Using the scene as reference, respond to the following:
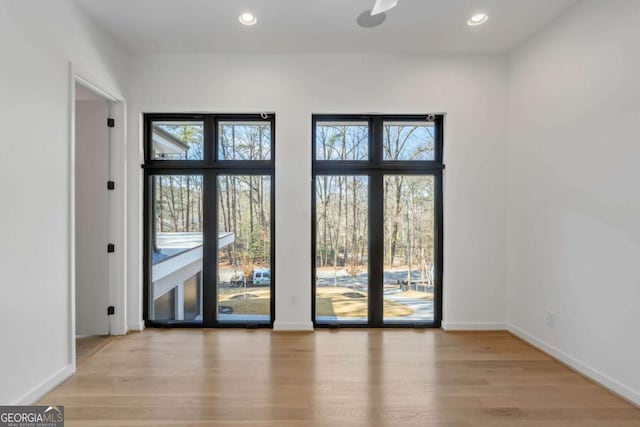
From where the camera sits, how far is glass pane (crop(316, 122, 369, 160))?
3639mm

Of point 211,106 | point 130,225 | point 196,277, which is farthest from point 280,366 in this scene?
point 211,106

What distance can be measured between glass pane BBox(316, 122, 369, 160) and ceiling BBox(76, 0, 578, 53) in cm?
83

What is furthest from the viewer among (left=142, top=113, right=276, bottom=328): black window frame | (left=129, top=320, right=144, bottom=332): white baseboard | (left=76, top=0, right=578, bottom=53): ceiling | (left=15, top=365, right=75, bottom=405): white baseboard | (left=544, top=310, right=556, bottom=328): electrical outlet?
(left=142, top=113, right=276, bottom=328): black window frame

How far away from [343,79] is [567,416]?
11.7 ft

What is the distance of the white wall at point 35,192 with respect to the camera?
200cm

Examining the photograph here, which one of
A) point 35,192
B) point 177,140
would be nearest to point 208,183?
point 177,140

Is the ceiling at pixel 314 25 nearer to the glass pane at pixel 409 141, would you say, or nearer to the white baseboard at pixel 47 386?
the glass pane at pixel 409 141

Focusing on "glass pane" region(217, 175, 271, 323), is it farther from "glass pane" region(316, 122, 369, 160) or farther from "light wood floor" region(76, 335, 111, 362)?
"light wood floor" region(76, 335, 111, 362)

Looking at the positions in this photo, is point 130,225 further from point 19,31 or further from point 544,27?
point 544,27

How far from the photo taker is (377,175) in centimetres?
362

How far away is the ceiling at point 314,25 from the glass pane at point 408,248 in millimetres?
1522

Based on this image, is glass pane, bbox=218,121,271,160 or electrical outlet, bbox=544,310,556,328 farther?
glass pane, bbox=218,121,271,160

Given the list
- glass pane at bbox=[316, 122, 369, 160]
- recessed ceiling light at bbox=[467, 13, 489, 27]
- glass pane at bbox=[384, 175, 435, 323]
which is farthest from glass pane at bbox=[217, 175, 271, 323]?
recessed ceiling light at bbox=[467, 13, 489, 27]

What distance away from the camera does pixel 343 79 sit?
11.5 feet
